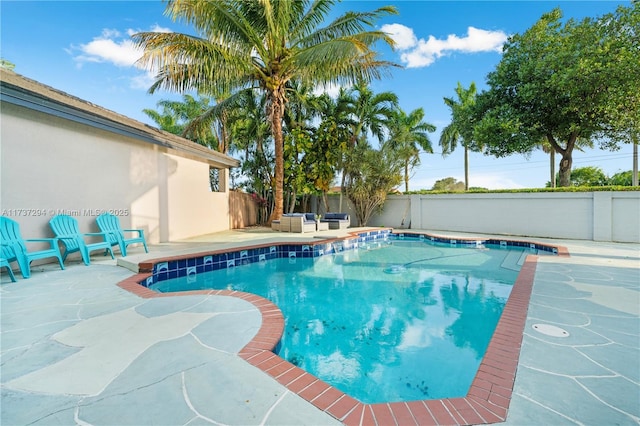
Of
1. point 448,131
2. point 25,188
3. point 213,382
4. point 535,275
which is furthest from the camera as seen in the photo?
point 448,131

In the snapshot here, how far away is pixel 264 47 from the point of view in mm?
11523

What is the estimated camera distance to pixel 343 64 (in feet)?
35.7

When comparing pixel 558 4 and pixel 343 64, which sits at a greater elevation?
pixel 558 4

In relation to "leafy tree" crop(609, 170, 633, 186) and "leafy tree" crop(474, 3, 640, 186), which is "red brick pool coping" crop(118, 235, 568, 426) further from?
"leafy tree" crop(609, 170, 633, 186)

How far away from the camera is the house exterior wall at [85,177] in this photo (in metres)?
6.00

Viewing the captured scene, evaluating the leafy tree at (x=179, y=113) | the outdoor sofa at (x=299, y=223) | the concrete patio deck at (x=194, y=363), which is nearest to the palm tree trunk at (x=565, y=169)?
the concrete patio deck at (x=194, y=363)

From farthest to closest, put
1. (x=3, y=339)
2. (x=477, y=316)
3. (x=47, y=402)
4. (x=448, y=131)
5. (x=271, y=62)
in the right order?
(x=448, y=131)
(x=271, y=62)
(x=477, y=316)
(x=3, y=339)
(x=47, y=402)

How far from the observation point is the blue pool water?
3121mm

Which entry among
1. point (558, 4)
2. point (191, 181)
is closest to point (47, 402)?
point (191, 181)

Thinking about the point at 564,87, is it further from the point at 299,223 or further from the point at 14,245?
the point at 14,245

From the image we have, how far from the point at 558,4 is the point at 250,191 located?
1767 cm

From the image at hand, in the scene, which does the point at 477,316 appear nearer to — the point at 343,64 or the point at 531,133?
the point at 343,64

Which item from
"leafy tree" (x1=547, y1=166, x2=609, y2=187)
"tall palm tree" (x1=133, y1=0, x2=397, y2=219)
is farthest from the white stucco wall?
"leafy tree" (x1=547, y1=166, x2=609, y2=187)

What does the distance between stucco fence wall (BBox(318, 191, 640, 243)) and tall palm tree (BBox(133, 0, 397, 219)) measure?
7.48m
